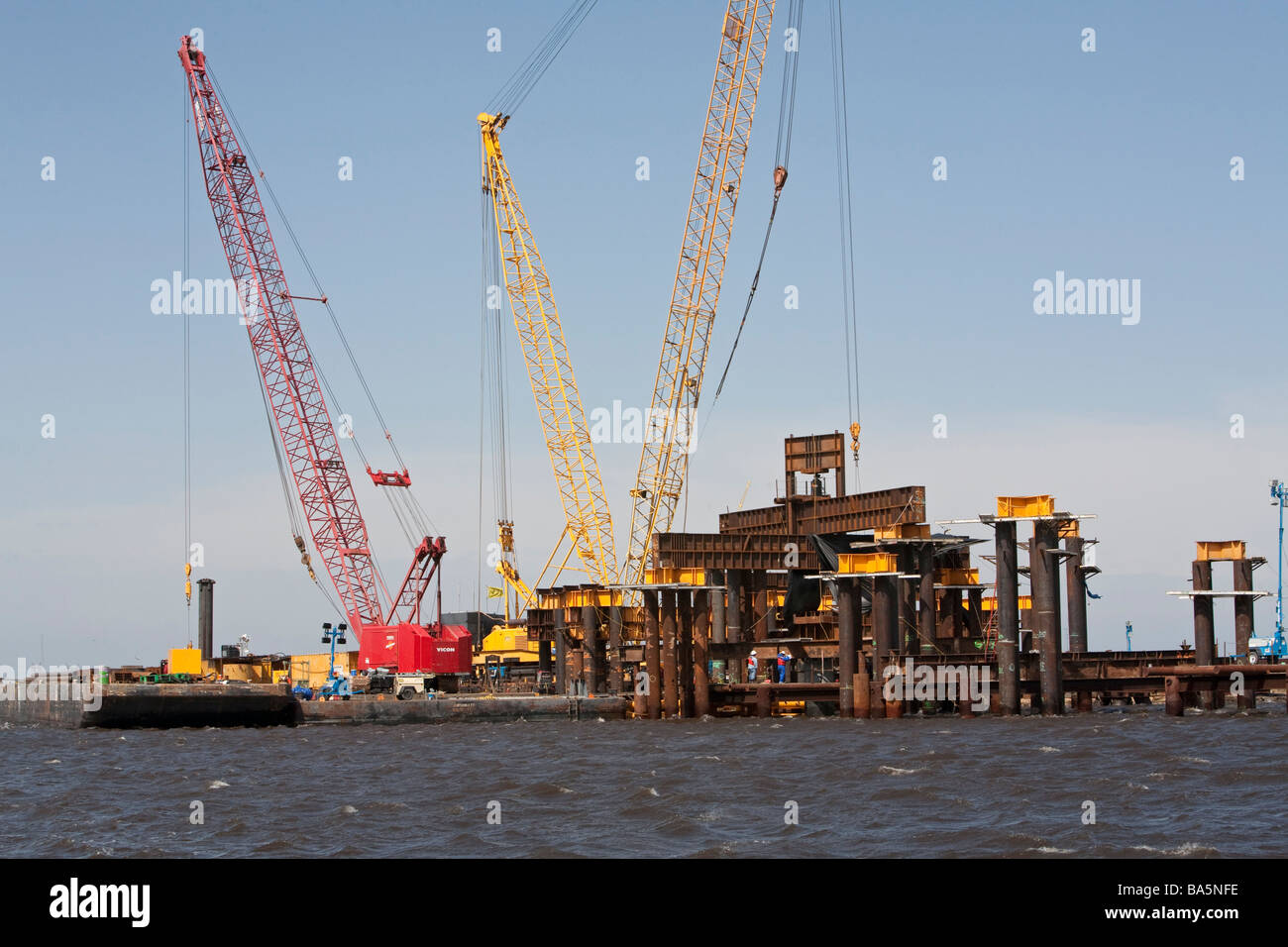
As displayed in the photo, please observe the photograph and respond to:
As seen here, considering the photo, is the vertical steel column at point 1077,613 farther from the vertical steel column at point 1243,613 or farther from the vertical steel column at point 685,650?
the vertical steel column at point 685,650

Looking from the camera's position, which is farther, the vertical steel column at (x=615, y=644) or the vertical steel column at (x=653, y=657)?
the vertical steel column at (x=615, y=644)

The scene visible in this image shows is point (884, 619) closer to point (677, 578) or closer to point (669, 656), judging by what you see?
point (677, 578)

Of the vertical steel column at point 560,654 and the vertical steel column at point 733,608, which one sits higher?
the vertical steel column at point 733,608

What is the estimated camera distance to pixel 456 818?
34719mm

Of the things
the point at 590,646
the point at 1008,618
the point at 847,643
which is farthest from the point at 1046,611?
the point at 590,646

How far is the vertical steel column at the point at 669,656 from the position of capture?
231 feet

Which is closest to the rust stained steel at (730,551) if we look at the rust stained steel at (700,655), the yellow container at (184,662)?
the rust stained steel at (700,655)

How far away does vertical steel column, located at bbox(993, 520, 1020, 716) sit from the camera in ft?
194

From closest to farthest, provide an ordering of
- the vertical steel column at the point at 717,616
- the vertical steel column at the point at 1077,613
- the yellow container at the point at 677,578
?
the yellow container at the point at 677,578, the vertical steel column at the point at 1077,613, the vertical steel column at the point at 717,616

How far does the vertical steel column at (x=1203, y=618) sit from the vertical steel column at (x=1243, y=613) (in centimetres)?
120

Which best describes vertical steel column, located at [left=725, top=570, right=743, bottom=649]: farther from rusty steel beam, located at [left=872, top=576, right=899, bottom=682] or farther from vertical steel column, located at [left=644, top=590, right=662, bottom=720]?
rusty steel beam, located at [left=872, top=576, right=899, bottom=682]

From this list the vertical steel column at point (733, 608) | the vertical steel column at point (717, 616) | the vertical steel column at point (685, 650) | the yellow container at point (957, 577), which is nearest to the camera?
the vertical steel column at point (685, 650)

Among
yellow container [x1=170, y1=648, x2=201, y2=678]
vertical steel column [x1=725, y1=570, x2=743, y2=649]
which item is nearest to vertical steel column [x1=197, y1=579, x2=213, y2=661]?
yellow container [x1=170, y1=648, x2=201, y2=678]
